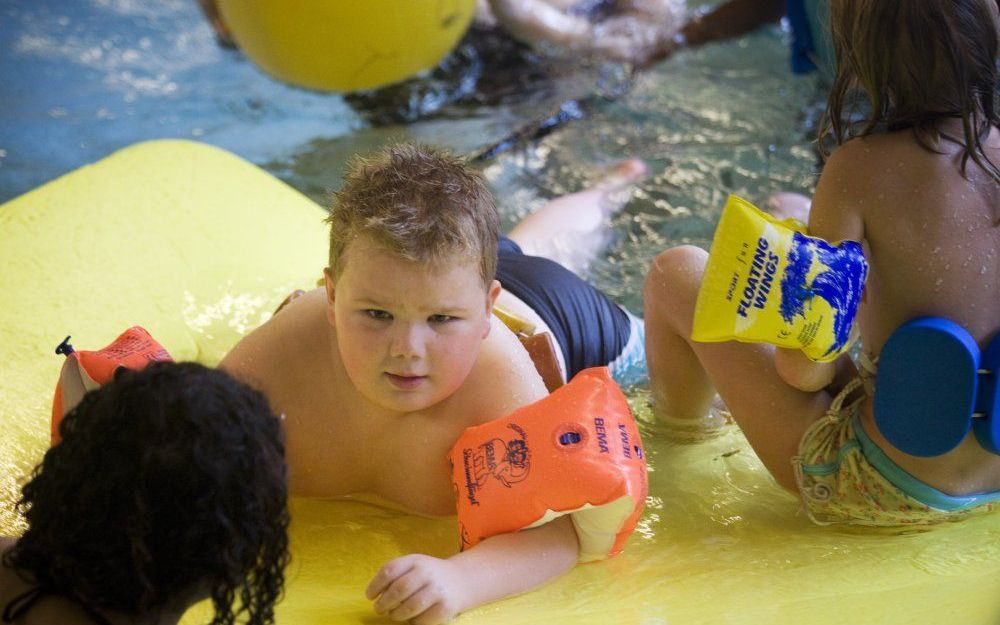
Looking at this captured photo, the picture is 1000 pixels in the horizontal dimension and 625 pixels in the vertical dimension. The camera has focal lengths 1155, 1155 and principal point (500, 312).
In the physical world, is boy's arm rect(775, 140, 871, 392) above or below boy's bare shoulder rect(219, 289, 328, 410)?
above

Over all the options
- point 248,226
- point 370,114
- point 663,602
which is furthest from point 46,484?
point 370,114

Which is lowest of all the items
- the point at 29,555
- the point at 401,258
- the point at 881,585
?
the point at 881,585

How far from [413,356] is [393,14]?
1523 mm

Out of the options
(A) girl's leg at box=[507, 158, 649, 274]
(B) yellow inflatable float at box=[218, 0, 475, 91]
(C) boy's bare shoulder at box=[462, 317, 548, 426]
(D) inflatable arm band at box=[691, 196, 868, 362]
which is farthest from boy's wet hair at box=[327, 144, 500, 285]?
(B) yellow inflatable float at box=[218, 0, 475, 91]

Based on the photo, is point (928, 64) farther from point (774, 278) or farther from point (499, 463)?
point (499, 463)

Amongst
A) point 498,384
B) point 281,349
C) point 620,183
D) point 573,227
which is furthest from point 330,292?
point 620,183

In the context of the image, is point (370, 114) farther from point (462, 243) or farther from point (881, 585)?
point (881, 585)

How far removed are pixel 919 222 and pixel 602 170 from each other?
1.62 meters

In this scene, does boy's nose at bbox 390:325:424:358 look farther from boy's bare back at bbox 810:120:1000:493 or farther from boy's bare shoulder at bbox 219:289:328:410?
boy's bare back at bbox 810:120:1000:493

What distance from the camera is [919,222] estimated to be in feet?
4.58

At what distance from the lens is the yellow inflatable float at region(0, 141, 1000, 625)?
4.73 feet

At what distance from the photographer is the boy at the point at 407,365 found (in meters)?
1.39

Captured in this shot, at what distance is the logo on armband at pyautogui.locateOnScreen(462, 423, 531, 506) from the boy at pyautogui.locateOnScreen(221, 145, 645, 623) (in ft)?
0.24

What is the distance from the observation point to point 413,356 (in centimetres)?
141
